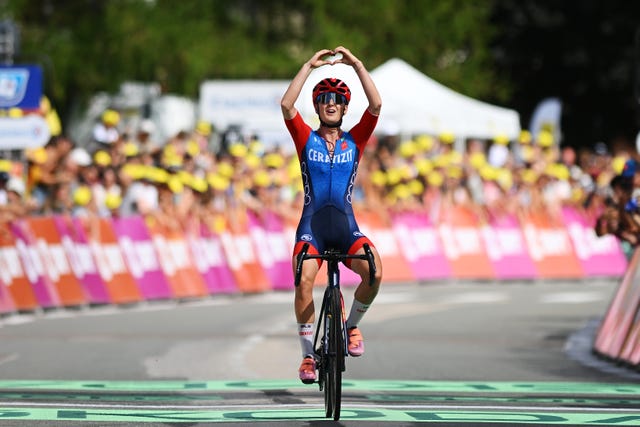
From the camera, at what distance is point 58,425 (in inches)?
432

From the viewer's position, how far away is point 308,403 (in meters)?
12.6

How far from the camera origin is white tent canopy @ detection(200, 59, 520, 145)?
33.0 meters

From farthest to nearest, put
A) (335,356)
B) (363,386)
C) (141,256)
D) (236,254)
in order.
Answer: (236,254) → (141,256) → (363,386) → (335,356)

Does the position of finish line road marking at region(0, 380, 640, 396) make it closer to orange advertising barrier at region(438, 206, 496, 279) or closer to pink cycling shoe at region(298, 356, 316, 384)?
pink cycling shoe at region(298, 356, 316, 384)

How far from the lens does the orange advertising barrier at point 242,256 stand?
86.6ft

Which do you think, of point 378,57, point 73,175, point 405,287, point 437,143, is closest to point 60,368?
point 73,175

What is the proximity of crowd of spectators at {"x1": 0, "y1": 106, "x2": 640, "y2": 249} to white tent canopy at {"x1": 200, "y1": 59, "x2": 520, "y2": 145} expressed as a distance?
61 cm

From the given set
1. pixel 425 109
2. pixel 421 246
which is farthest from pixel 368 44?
pixel 421 246

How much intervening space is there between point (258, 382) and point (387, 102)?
65.4 ft

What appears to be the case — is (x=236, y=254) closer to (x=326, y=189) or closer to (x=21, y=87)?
(x=21, y=87)

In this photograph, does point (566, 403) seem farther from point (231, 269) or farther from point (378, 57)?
point (378, 57)

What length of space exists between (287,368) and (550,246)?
16.0 meters

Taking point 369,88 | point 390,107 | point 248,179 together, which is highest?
point 390,107

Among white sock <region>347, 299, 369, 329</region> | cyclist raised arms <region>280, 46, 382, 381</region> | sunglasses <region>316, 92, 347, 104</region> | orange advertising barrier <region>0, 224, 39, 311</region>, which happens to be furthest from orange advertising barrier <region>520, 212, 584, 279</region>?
sunglasses <region>316, 92, 347, 104</region>
